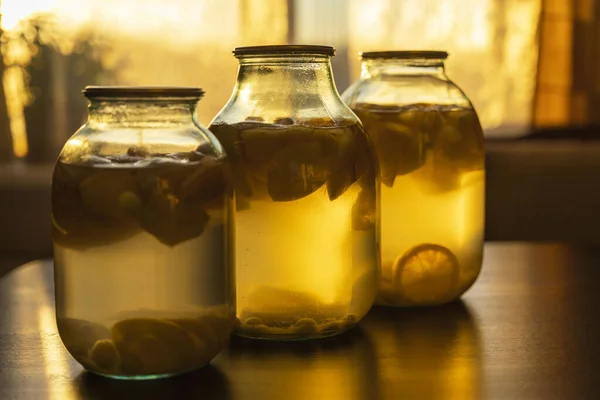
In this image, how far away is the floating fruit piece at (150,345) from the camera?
2.08ft

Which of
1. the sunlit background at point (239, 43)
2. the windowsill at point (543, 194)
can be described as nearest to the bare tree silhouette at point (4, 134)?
the sunlit background at point (239, 43)

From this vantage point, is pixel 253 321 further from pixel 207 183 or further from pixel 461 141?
pixel 461 141

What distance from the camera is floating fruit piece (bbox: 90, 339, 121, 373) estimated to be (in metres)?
0.64

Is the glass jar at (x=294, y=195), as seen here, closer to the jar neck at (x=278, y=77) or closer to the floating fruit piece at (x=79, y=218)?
the jar neck at (x=278, y=77)

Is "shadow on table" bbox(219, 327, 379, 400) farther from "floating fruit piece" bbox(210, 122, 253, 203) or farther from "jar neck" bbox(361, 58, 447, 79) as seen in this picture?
"jar neck" bbox(361, 58, 447, 79)

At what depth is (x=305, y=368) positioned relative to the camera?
0.68 metres

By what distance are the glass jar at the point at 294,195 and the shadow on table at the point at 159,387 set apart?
0.09m

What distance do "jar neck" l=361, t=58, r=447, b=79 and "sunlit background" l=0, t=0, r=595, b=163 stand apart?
168 cm

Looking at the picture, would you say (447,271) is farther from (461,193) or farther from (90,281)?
(90,281)

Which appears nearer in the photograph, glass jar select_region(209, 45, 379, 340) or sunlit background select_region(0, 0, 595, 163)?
glass jar select_region(209, 45, 379, 340)

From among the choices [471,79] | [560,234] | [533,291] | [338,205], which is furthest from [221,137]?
[471,79]

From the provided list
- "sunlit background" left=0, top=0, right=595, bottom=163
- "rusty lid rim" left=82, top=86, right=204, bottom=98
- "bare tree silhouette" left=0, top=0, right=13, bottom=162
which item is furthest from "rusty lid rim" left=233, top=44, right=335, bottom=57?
"bare tree silhouette" left=0, top=0, right=13, bottom=162

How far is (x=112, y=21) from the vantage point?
2.58m

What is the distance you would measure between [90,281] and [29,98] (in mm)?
2100
